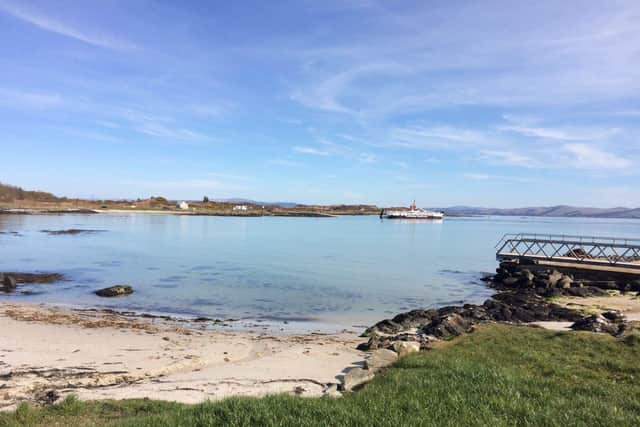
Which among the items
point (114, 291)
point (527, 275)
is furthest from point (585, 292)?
point (114, 291)

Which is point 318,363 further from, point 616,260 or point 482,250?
point 482,250

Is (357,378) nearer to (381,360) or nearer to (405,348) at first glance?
(381,360)

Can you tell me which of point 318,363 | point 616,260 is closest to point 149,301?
point 318,363

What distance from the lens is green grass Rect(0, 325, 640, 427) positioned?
5.96 m

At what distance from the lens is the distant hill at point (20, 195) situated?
144 m

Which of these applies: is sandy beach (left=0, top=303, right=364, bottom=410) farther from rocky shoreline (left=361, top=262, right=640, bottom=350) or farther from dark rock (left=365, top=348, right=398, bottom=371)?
rocky shoreline (left=361, top=262, right=640, bottom=350)

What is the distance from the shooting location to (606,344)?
10.7 m

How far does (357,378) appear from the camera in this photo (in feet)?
31.6

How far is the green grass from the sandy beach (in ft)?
5.88

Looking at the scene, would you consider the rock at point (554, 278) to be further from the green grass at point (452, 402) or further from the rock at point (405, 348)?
the green grass at point (452, 402)

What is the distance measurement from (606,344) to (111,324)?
17226mm

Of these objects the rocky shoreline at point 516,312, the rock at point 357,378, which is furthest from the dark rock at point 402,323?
the rock at point 357,378

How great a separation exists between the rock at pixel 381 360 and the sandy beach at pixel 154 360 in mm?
953

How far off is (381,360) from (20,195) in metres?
175
